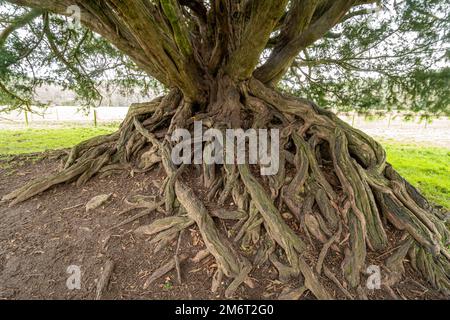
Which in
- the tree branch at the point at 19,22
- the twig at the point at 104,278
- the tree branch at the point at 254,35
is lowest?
the twig at the point at 104,278

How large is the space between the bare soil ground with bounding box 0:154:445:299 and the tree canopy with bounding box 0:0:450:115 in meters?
1.58

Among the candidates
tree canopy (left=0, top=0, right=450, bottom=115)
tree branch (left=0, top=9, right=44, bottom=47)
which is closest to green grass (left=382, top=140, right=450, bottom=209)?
tree canopy (left=0, top=0, right=450, bottom=115)

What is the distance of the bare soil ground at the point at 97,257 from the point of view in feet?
6.98

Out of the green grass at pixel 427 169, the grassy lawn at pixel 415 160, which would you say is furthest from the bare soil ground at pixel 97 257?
the grassy lawn at pixel 415 160

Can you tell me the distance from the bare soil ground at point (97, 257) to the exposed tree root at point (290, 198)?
0.09m

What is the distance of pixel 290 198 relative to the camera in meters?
2.68

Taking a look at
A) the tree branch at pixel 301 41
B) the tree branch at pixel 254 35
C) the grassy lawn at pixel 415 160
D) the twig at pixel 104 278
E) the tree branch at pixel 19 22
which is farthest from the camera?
the grassy lawn at pixel 415 160

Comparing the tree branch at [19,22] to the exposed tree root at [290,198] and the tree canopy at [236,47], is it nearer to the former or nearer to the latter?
the tree canopy at [236,47]

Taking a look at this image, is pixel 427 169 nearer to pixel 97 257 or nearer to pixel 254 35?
pixel 254 35

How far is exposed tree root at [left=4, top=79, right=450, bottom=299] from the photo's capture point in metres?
2.29

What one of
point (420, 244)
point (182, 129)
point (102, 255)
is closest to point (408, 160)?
point (420, 244)

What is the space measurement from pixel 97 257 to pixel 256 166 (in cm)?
191

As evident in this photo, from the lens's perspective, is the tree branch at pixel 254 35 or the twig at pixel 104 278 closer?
the twig at pixel 104 278

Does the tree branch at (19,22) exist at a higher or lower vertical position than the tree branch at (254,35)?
higher
